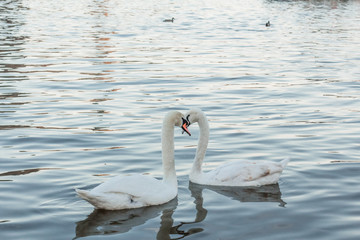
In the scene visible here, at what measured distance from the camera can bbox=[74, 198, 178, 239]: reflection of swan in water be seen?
834 centimetres

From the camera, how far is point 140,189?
890 cm

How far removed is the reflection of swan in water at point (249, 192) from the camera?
970cm

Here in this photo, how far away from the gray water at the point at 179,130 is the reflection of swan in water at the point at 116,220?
0.08 feet

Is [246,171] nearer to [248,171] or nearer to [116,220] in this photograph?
[248,171]

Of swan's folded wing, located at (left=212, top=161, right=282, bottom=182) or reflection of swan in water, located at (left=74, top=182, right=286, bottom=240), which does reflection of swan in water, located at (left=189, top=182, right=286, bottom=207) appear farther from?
swan's folded wing, located at (left=212, top=161, right=282, bottom=182)

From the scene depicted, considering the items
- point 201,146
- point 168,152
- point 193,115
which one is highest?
point 193,115

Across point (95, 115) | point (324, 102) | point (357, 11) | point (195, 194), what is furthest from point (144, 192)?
point (357, 11)

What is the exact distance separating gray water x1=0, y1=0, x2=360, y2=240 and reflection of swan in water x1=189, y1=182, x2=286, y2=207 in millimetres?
30

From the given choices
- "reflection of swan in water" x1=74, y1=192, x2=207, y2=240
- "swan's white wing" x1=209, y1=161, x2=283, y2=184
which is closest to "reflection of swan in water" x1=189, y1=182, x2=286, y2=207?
"swan's white wing" x1=209, y1=161, x2=283, y2=184

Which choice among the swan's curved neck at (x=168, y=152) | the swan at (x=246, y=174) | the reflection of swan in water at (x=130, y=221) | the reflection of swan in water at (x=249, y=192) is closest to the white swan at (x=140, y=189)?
the swan's curved neck at (x=168, y=152)

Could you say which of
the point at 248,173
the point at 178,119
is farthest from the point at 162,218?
the point at 248,173

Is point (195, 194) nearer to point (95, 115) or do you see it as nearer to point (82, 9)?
point (95, 115)

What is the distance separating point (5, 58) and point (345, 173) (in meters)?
17.6

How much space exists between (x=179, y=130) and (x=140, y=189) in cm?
578
